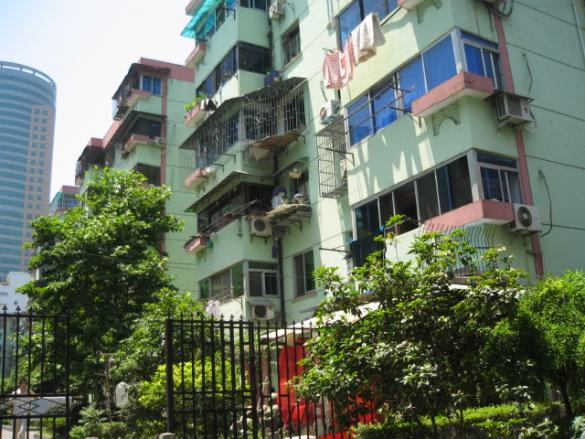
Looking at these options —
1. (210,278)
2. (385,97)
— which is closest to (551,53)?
(385,97)

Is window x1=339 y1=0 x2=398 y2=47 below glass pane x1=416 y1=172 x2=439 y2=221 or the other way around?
the other way around

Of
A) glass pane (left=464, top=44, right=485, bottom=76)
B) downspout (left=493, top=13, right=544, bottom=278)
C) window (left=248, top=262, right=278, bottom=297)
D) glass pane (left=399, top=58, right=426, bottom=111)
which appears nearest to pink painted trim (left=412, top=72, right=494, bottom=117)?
glass pane (left=464, top=44, right=485, bottom=76)

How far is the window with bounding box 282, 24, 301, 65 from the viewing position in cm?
2338

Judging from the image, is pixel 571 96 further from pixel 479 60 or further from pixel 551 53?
pixel 479 60

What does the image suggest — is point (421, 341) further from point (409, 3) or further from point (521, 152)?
point (409, 3)

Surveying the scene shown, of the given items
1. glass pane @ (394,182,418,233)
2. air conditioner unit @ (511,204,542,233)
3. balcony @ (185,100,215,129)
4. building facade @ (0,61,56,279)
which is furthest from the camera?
building facade @ (0,61,56,279)

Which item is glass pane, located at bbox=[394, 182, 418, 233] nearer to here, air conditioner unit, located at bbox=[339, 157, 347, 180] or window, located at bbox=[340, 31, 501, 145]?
window, located at bbox=[340, 31, 501, 145]

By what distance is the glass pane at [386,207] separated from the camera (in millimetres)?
16295

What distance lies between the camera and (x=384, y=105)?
55.3ft

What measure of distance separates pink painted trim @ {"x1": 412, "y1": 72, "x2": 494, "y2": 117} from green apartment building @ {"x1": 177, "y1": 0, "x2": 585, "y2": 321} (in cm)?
3

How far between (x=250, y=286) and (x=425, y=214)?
27.4ft

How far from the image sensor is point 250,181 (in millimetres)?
22656

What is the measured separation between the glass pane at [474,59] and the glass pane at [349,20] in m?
4.08

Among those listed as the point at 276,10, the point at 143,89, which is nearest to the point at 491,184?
the point at 276,10
